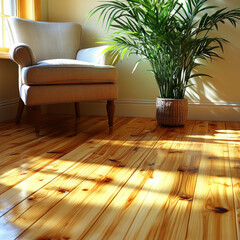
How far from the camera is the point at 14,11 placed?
325cm

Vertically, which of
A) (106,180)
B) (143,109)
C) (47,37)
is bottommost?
(143,109)

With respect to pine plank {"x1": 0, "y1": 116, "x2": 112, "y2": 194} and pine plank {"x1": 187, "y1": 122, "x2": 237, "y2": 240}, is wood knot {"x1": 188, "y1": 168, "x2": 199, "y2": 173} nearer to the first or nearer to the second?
pine plank {"x1": 187, "y1": 122, "x2": 237, "y2": 240}

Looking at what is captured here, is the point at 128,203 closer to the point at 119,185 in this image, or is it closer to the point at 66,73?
the point at 119,185

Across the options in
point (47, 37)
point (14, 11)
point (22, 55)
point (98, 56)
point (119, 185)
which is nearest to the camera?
point (119, 185)

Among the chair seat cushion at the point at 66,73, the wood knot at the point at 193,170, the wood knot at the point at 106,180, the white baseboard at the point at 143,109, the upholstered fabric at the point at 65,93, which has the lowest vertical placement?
the white baseboard at the point at 143,109

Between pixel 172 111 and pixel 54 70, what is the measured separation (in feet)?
3.23

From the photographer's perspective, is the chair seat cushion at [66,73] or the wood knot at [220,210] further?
the chair seat cushion at [66,73]

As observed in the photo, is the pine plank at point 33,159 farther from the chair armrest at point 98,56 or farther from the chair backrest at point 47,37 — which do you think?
the chair backrest at point 47,37

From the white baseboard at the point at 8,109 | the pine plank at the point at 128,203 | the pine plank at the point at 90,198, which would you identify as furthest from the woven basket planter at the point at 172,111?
the white baseboard at the point at 8,109

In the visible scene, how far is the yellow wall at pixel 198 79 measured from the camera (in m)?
3.05

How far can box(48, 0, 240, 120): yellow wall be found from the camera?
120 inches

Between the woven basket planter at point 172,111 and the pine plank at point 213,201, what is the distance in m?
0.77

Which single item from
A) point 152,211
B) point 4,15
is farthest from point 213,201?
point 4,15

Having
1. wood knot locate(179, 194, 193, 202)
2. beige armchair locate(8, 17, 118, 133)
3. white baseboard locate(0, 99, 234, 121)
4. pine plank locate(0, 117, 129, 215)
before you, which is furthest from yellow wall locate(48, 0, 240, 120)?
wood knot locate(179, 194, 193, 202)
